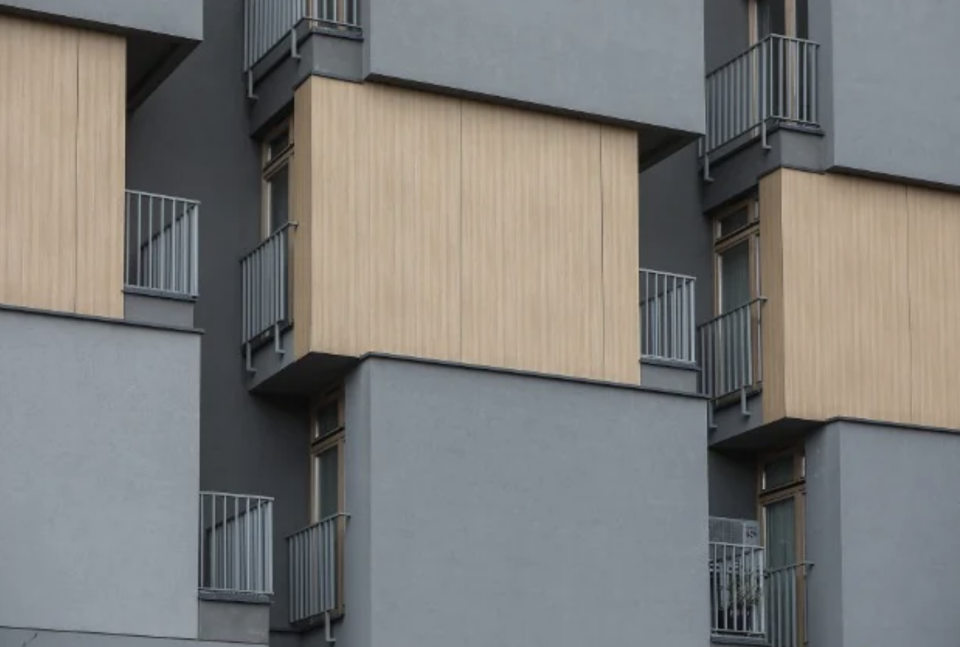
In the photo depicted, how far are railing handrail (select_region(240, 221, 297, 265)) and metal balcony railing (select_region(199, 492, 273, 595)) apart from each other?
311 centimetres

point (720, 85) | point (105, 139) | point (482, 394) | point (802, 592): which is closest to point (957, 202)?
point (720, 85)

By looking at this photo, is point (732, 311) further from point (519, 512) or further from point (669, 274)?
point (519, 512)

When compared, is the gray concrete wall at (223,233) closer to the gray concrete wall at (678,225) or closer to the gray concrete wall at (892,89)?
the gray concrete wall at (678,225)

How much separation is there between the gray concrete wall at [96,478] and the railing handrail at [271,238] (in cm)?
278

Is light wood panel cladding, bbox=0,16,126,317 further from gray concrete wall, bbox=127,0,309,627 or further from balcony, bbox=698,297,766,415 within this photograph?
balcony, bbox=698,297,766,415

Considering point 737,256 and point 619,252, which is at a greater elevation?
point 737,256

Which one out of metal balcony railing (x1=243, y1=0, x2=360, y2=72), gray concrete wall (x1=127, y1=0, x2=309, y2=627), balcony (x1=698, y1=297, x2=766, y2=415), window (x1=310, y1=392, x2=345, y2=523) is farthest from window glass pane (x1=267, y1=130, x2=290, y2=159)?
balcony (x1=698, y1=297, x2=766, y2=415)

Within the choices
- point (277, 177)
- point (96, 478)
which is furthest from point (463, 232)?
point (96, 478)

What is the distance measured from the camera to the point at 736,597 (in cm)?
3397

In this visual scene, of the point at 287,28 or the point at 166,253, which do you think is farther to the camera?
the point at 287,28

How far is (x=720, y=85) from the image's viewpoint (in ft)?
120

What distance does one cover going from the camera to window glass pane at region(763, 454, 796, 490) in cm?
3550

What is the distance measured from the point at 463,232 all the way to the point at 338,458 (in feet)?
9.91

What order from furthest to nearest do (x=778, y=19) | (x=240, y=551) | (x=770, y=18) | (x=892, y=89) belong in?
(x=770, y=18) → (x=778, y=19) → (x=892, y=89) → (x=240, y=551)
